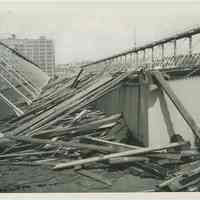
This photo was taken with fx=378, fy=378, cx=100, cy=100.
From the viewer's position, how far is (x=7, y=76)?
938cm

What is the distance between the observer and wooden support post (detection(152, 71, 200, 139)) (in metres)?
5.37

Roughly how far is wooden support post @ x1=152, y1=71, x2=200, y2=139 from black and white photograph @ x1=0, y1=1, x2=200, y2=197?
15mm

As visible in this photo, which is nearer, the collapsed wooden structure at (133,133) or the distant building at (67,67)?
the collapsed wooden structure at (133,133)

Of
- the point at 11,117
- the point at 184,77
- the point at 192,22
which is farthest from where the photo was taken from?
the point at 11,117

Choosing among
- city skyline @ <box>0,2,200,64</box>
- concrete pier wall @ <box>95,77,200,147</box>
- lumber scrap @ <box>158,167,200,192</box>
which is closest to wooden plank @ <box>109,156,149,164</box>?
concrete pier wall @ <box>95,77,200,147</box>

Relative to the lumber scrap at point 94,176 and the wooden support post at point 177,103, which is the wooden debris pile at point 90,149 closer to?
the lumber scrap at point 94,176

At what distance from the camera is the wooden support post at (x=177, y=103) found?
5371 millimetres

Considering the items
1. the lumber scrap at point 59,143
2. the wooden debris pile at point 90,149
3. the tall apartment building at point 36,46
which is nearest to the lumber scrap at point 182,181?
the wooden debris pile at point 90,149

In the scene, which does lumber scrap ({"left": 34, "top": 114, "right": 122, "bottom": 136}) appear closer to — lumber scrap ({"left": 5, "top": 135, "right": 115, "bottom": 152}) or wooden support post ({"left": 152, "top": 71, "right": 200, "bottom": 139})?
lumber scrap ({"left": 5, "top": 135, "right": 115, "bottom": 152})

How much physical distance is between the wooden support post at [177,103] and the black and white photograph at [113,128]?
0.01m

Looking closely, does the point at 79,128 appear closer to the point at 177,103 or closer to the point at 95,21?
the point at 177,103
